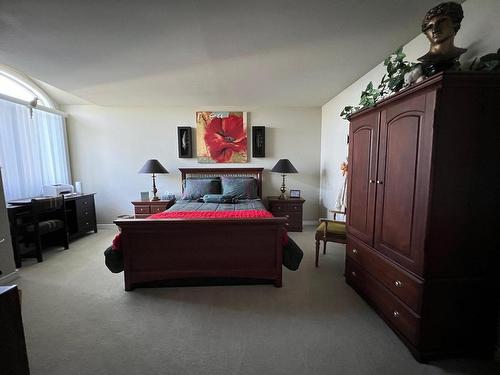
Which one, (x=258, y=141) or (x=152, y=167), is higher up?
(x=258, y=141)

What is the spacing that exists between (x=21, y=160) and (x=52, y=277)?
2.09m

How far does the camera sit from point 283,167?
3.99 metres

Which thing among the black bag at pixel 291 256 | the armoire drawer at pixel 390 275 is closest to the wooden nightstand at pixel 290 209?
the black bag at pixel 291 256

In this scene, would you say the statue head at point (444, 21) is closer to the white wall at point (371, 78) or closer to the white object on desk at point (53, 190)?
the white wall at point (371, 78)

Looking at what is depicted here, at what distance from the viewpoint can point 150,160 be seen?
158 inches

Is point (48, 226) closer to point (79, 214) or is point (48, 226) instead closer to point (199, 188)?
point (79, 214)

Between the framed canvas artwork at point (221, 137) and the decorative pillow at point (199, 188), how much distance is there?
50cm

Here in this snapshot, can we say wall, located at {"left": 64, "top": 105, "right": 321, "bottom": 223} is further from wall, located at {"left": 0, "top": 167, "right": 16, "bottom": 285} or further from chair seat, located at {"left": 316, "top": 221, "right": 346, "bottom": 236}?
wall, located at {"left": 0, "top": 167, "right": 16, "bottom": 285}

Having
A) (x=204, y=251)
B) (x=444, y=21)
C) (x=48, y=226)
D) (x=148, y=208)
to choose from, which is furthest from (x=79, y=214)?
(x=444, y=21)

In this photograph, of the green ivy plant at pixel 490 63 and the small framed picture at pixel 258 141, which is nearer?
the green ivy plant at pixel 490 63

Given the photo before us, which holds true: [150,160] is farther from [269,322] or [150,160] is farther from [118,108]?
[269,322]

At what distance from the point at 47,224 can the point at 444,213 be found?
4.54m

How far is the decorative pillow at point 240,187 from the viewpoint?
390 cm

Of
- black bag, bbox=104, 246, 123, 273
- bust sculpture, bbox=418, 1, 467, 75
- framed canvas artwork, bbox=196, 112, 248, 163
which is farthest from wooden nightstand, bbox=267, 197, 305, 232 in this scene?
bust sculpture, bbox=418, 1, 467, 75
